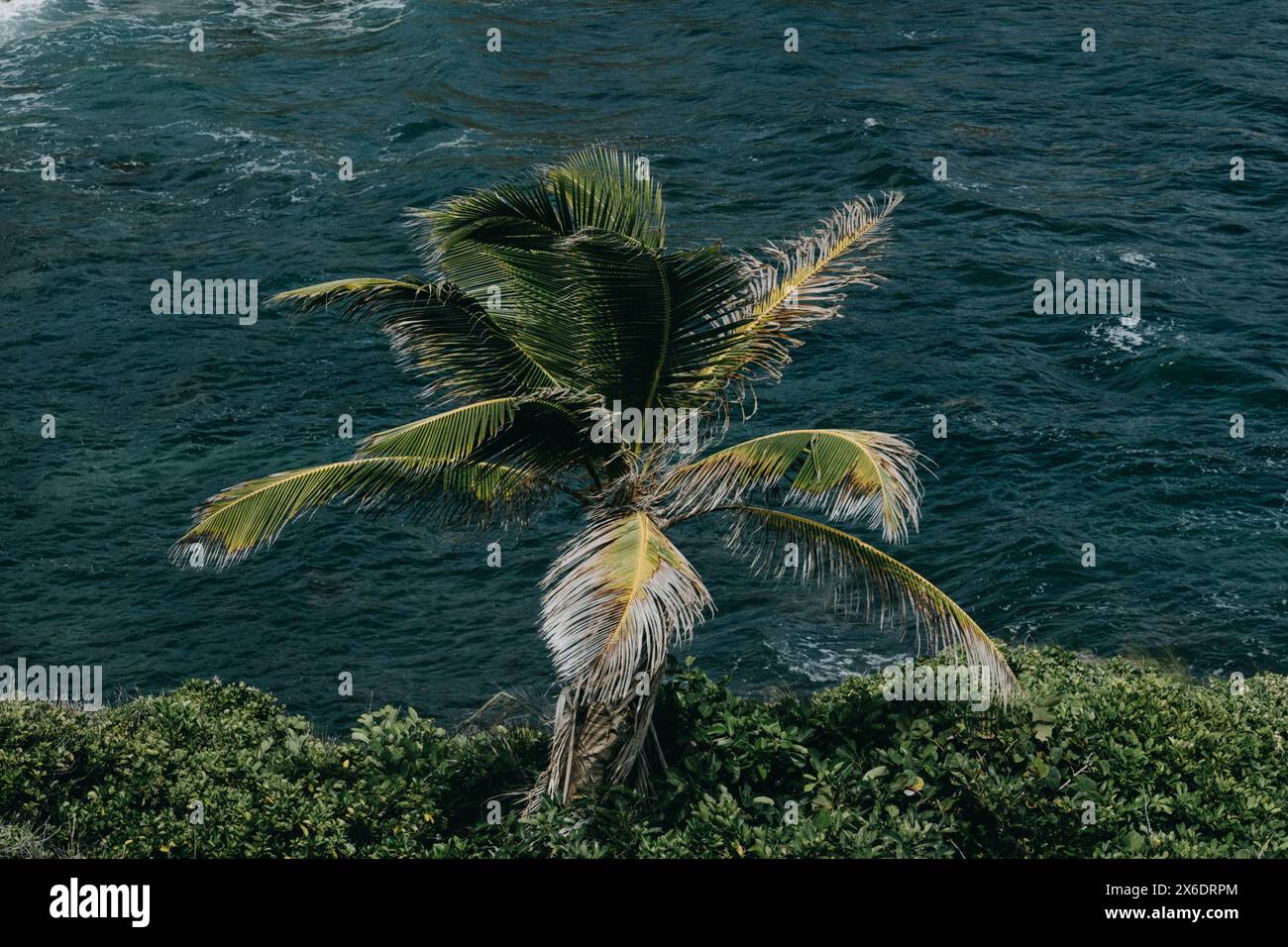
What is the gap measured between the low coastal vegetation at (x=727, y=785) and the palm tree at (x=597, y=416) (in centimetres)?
88

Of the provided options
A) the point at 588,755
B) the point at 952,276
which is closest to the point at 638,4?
the point at 952,276

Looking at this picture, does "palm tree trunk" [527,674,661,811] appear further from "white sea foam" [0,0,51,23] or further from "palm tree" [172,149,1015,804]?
"white sea foam" [0,0,51,23]

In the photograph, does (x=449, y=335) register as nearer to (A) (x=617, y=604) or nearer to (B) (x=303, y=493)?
(B) (x=303, y=493)

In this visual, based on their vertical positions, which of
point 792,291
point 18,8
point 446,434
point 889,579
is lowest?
point 889,579

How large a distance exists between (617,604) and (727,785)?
168 inches

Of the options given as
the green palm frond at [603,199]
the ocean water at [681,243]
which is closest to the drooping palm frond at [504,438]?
the green palm frond at [603,199]

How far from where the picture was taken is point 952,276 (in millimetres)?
40125

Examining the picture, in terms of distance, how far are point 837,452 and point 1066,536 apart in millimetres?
15525

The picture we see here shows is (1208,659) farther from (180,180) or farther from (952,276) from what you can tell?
(180,180)

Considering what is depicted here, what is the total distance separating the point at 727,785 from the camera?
16.9 meters

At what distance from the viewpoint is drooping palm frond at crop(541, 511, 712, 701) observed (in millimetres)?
13133

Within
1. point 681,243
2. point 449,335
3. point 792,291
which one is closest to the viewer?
point 449,335

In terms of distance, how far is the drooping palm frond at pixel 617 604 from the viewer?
517 inches

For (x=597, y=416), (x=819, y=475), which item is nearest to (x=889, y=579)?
(x=819, y=475)
